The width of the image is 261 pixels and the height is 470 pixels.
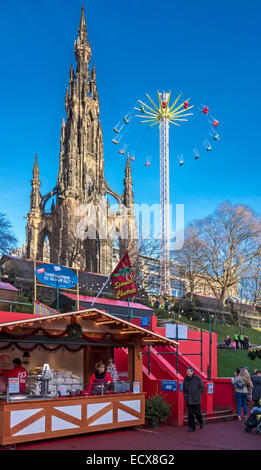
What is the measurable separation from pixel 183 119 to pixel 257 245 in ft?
73.3

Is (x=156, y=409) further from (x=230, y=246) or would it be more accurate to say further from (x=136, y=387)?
(x=230, y=246)

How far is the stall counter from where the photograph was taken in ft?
33.7

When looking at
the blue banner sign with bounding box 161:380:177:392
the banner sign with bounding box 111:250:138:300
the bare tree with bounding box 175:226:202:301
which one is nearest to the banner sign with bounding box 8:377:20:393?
the banner sign with bounding box 111:250:138:300

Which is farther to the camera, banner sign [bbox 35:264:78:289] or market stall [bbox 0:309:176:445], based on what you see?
banner sign [bbox 35:264:78:289]

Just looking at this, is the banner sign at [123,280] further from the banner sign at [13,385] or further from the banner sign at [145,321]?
the banner sign at [13,385]

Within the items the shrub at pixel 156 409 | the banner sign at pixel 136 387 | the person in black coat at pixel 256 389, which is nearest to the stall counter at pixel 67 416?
the banner sign at pixel 136 387

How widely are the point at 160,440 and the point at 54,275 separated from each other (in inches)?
273

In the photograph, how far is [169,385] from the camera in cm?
1427

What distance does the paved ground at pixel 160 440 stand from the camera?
10.5m

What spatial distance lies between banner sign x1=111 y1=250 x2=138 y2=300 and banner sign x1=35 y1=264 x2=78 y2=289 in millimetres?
2120

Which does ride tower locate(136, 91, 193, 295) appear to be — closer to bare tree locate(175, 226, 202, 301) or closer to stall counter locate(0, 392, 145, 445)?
bare tree locate(175, 226, 202, 301)

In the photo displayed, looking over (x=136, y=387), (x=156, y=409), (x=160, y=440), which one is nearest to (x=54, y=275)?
(x=136, y=387)

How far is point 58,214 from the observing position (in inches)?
2655
